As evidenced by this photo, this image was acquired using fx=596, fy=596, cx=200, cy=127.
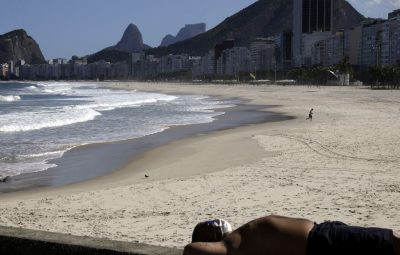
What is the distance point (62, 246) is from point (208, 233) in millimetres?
725

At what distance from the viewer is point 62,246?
2.60 m

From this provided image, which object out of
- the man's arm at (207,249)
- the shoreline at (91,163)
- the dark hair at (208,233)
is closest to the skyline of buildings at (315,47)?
the shoreline at (91,163)

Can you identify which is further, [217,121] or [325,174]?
[217,121]

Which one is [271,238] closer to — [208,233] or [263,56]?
[208,233]

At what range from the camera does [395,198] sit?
7660 millimetres

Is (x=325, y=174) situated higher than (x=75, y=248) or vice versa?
(x=75, y=248)

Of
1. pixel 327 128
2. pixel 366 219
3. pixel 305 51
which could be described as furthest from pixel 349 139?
pixel 305 51

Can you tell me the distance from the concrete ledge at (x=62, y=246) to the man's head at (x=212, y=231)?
0.54 ft

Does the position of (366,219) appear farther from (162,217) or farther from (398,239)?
(398,239)

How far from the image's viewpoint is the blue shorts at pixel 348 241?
1832mm

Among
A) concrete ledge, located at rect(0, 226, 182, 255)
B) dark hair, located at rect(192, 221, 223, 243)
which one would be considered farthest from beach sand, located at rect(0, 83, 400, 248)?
dark hair, located at rect(192, 221, 223, 243)

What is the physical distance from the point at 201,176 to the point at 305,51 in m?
154

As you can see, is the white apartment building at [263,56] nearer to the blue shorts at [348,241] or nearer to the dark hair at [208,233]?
the dark hair at [208,233]

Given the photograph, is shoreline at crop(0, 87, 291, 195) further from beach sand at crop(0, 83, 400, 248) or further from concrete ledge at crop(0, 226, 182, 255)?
concrete ledge at crop(0, 226, 182, 255)
